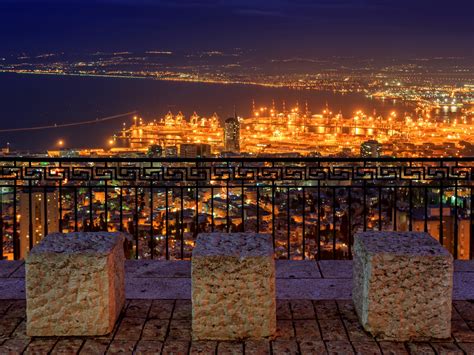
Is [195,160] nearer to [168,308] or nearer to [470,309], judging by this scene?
[168,308]

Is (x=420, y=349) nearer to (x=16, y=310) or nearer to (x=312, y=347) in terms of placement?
(x=312, y=347)

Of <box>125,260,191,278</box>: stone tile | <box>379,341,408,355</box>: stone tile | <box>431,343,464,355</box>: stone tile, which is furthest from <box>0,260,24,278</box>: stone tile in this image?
<box>431,343,464,355</box>: stone tile

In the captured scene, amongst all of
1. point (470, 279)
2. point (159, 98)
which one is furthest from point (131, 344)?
point (159, 98)

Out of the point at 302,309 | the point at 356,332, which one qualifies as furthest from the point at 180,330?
the point at 356,332

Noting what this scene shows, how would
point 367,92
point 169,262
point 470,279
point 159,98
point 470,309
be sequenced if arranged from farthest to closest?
point 159,98, point 367,92, point 169,262, point 470,279, point 470,309

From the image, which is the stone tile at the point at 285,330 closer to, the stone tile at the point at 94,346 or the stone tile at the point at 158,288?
the stone tile at the point at 158,288

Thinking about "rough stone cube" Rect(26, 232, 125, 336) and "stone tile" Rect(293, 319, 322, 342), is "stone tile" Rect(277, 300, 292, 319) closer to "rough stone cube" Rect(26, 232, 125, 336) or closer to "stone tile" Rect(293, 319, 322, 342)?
"stone tile" Rect(293, 319, 322, 342)
